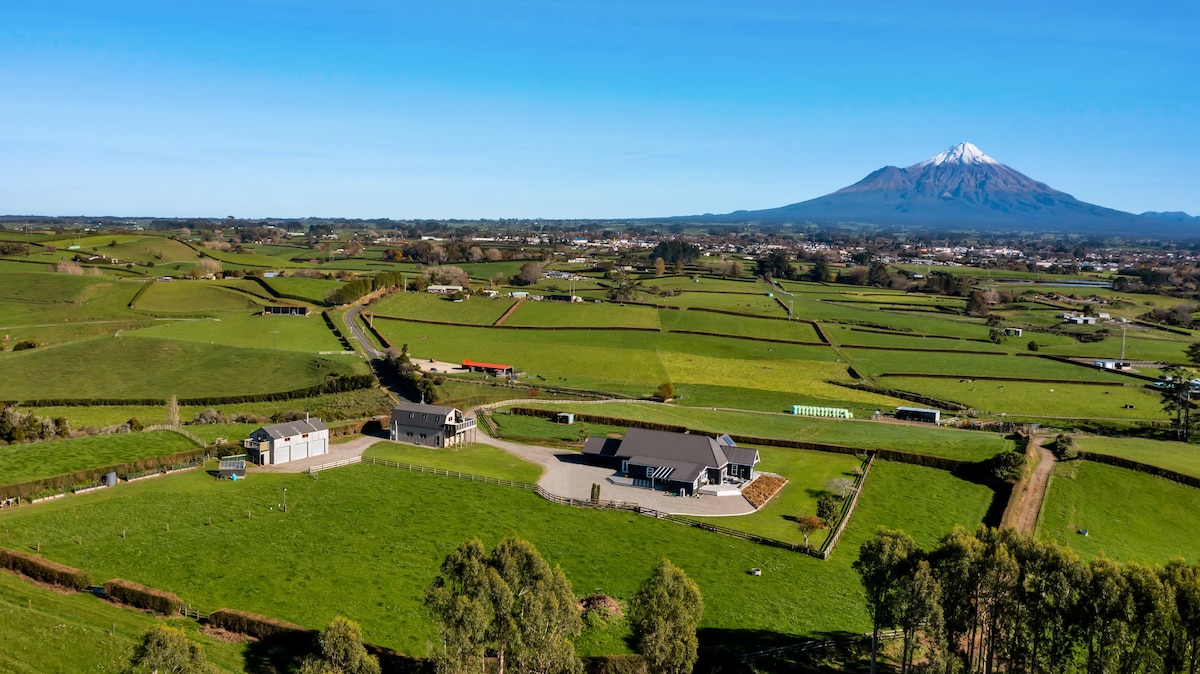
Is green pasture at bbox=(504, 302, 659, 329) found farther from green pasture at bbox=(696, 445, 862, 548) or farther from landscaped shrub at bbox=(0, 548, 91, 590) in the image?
landscaped shrub at bbox=(0, 548, 91, 590)

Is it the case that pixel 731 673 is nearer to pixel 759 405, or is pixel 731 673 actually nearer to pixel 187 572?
pixel 187 572

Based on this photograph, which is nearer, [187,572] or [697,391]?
[187,572]

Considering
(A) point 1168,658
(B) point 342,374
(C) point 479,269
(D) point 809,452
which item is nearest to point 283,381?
(B) point 342,374

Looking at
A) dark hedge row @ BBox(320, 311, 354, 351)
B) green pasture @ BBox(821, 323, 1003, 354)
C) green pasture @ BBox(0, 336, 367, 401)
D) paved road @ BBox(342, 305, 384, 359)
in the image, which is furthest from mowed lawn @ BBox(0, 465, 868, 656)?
green pasture @ BBox(821, 323, 1003, 354)

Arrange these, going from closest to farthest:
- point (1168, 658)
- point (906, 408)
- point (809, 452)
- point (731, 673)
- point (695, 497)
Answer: point (1168, 658)
point (731, 673)
point (695, 497)
point (809, 452)
point (906, 408)

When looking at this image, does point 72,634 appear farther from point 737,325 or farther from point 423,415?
point 737,325

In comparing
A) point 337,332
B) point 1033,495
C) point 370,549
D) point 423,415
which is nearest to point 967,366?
point 1033,495

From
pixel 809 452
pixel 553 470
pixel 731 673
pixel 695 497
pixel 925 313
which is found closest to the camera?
pixel 731 673
